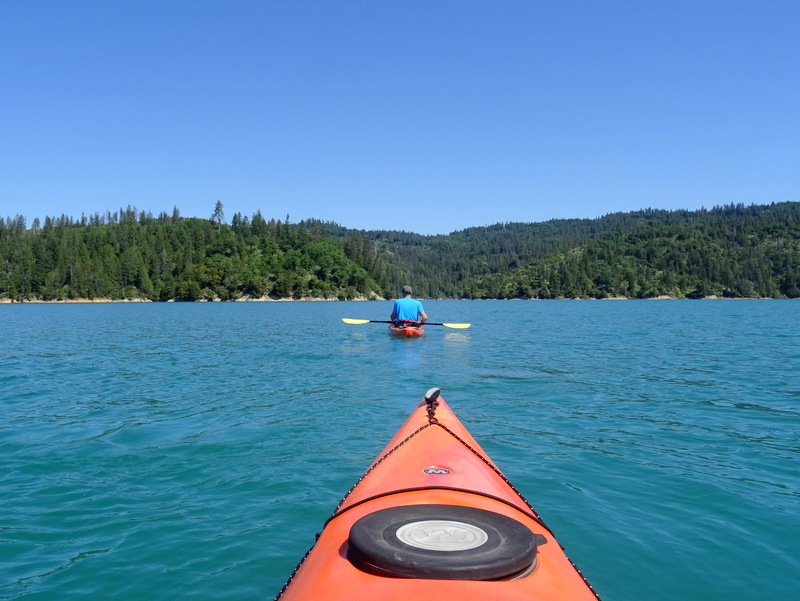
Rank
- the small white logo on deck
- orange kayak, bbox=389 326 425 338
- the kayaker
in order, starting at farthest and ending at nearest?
1. the kayaker
2. orange kayak, bbox=389 326 425 338
3. the small white logo on deck

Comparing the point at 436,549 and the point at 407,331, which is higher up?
the point at 407,331

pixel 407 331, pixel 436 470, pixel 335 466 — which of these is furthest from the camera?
pixel 407 331

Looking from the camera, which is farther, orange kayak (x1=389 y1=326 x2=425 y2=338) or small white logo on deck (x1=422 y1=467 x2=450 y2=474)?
orange kayak (x1=389 y1=326 x2=425 y2=338)

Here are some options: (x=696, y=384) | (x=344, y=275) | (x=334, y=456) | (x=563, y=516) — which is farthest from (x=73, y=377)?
(x=344, y=275)

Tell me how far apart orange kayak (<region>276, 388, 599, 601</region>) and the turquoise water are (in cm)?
144

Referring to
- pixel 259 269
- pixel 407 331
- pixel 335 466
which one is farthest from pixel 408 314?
pixel 259 269

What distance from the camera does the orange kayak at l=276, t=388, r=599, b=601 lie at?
8.98ft

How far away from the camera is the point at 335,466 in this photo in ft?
25.1

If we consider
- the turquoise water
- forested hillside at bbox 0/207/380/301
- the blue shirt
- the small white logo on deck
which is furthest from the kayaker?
forested hillside at bbox 0/207/380/301

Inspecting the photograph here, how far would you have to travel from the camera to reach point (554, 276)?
651 ft

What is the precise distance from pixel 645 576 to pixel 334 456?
451 centimetres

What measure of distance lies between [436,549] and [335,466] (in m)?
4.89

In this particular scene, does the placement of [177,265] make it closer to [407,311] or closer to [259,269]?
[259,269]

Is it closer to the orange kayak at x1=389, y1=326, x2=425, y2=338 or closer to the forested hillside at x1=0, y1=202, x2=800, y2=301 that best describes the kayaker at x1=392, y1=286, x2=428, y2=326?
the orange kayak at x1=389, y1=326, x2=425, y2=338
